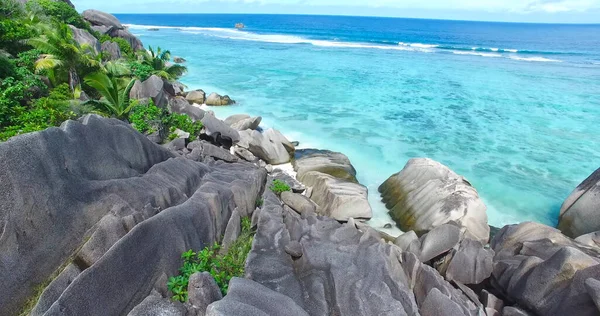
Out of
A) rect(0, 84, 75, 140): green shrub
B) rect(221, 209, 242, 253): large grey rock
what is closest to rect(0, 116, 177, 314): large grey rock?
rect(221, 209, 242, 253): large grey rock

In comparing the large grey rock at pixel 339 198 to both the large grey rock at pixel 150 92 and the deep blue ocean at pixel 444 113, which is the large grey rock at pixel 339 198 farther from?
the large grey rock at pixel 150 92

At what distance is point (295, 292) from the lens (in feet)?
20.6

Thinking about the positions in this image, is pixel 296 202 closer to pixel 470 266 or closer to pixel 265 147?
pixel 265 147

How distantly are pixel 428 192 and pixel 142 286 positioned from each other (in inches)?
366

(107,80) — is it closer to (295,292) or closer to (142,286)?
(142,286)

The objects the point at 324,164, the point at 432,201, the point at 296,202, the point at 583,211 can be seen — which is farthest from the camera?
the point at 324,164

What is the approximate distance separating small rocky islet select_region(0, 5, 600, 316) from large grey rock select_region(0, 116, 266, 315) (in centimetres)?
2

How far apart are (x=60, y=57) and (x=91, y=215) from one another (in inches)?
436

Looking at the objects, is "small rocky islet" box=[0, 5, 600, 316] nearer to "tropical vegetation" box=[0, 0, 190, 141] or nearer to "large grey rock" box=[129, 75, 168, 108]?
"tropical vegetation" box=[0, 0, 190, 141]

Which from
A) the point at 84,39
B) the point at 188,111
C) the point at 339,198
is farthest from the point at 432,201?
the point at 84,39

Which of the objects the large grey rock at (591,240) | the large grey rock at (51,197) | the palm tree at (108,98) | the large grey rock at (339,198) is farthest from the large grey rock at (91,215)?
the large grey rock at (591,240)

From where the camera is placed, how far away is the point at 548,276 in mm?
6746

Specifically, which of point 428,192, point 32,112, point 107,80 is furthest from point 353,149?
point 32,112

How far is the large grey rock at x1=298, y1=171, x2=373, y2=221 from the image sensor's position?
11.2 meters
